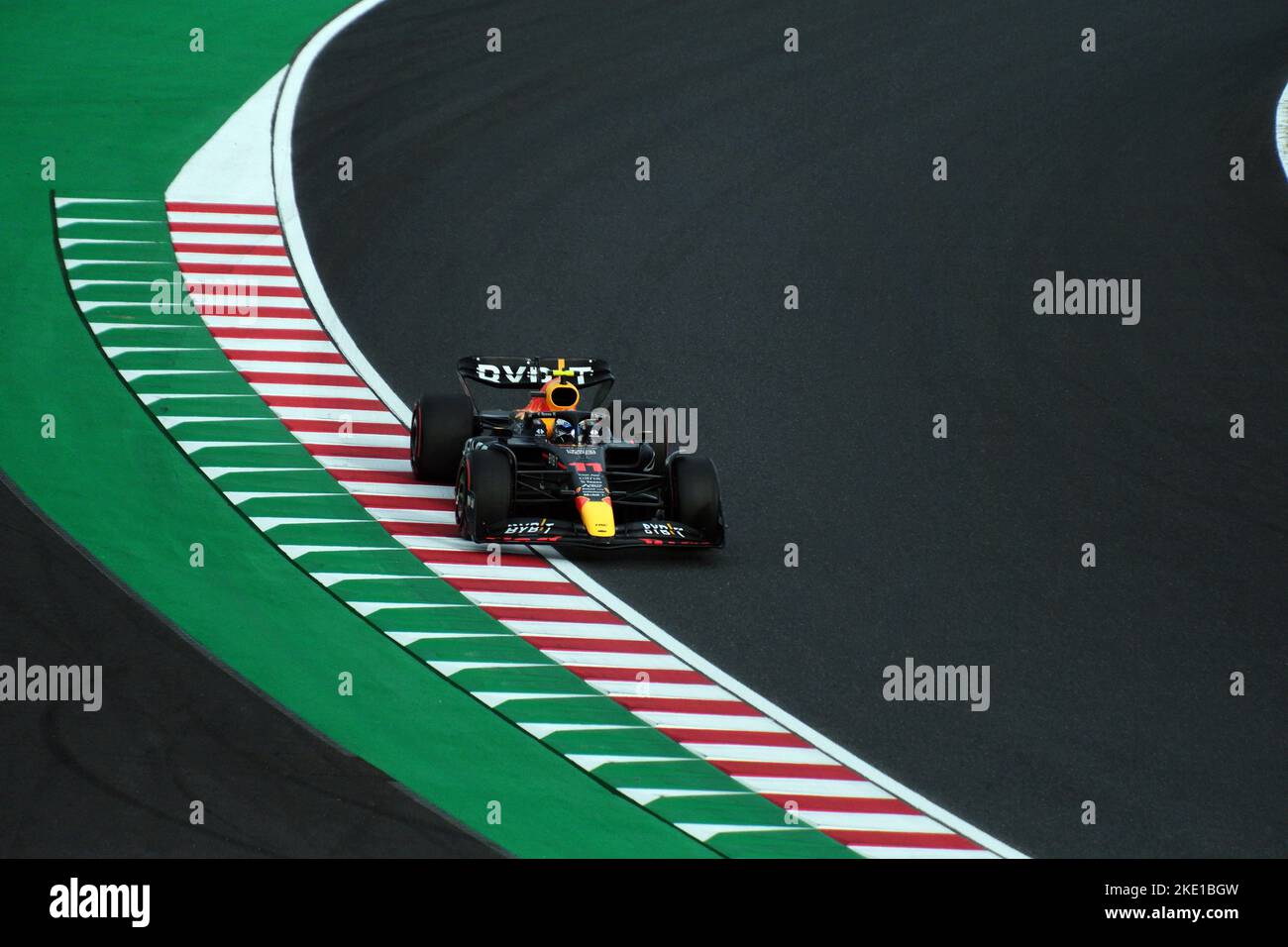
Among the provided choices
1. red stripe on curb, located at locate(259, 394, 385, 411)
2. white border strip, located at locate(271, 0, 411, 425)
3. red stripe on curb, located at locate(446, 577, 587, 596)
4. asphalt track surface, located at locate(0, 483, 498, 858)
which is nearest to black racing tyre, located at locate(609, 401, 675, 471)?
red stripe on curb, located at locate(446, 577, 587, 596)

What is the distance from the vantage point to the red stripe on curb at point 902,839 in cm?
1130

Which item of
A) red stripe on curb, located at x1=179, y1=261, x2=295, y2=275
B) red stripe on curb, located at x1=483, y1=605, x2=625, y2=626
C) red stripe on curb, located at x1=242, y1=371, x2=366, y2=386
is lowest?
red stripe on curb, located at x1=483, y1=605, x2=625, y2=626

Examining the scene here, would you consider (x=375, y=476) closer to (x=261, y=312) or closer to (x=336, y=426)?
(x=336, y=426)

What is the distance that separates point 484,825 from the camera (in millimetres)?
11094

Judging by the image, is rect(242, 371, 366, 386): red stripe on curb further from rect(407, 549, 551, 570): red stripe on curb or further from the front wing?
the front wing

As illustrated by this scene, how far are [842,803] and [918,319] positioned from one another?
31.0 ft

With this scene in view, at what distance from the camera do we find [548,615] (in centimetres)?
1396

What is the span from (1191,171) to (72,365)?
1441 cm

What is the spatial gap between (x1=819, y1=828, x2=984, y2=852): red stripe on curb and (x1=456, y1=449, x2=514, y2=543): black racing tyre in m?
4.26

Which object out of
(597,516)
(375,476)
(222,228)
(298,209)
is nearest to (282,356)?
(375,476)

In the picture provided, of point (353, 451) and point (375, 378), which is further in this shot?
point (375, 378)

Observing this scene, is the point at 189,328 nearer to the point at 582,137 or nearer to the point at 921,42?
the point at 582,137

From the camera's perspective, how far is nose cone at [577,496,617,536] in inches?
576
